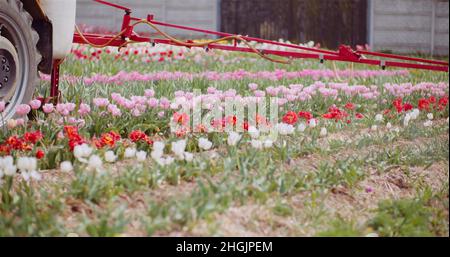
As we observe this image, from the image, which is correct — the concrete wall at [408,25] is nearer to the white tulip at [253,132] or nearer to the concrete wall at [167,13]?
the concrete wall at [167,13]

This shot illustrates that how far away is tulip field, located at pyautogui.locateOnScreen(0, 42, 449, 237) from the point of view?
2873 millimetres

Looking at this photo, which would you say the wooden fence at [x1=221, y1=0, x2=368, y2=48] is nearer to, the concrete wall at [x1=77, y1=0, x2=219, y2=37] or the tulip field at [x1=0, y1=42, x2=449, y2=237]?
the concrete wall at [x1=77, y1=0, x2=219, y2=37]

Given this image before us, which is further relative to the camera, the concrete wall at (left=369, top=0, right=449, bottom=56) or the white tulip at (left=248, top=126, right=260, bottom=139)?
the concrete wall at (left=369, top=0, right=449, bottom=56)

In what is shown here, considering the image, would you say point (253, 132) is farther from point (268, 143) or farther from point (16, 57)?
point (16, 57)

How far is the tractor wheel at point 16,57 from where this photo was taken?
14.2 ft

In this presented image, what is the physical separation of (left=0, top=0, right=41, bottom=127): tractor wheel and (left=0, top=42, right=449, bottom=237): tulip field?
202mm

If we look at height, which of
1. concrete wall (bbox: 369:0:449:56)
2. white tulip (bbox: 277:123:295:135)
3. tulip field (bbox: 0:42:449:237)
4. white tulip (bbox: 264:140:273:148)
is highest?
concrete wall (bbox: 369:0:449:56)

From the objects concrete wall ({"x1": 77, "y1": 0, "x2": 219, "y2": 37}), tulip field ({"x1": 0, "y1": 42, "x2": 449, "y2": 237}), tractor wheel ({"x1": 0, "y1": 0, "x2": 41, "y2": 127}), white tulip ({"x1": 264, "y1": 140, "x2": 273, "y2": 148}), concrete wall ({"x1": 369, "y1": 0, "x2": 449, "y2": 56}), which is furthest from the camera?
concrete wall ({"x1": 77, "y1": 0, "x2": 219, "y2": 37})

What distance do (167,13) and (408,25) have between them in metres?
5.97

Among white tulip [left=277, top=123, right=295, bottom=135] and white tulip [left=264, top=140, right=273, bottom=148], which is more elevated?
white tulip [left=277, top=123, right=295, bottom=135]

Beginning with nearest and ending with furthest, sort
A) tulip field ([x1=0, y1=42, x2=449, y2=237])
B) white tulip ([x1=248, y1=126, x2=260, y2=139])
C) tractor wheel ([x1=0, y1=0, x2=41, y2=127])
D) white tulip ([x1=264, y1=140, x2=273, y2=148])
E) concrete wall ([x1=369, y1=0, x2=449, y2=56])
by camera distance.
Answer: tulip field ([x1=0, y1=42, x2=449, y2=237]) → white tulip ([x1=264, y1=140, x2=273, y2=148]) → white tulip ([x1=248, y1=126, x2=260, y2=139]) → tractor wheel ([x1=0, y1=0, x2=41, y2=127]) → concrete wall ([x1=369, y1=0, x2=449, y2=56])

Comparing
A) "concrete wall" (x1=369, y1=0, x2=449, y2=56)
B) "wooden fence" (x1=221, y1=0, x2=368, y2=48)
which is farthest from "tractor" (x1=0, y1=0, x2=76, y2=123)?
"concrete wall" (x1=369, y1=0, x2=449, y2=56)
